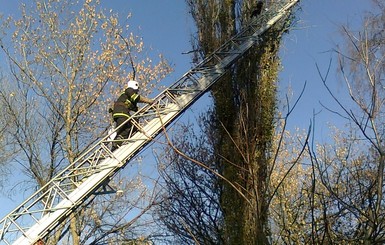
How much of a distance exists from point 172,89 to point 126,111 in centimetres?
92

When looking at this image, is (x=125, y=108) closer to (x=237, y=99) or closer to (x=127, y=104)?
(x=127, y=104)

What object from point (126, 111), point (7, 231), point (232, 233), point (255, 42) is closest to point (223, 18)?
point (255, 42)

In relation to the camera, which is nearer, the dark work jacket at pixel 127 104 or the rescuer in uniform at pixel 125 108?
the rescuer in uniform at pixel 125 108

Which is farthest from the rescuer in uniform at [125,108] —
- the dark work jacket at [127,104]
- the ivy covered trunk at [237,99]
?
the ivy covered trunk at [237,99]

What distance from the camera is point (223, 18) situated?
9.92 m

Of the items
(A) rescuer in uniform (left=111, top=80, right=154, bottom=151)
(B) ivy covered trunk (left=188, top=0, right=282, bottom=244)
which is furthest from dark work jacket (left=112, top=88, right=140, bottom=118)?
(B) ivy covered trunk (left=188, top=0, right=282, bottom=244)

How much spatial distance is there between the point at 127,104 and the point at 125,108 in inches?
3.4

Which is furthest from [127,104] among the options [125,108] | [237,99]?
[237,99]

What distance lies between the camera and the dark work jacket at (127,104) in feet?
22.8

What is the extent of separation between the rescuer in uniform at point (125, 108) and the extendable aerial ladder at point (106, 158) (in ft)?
0.41

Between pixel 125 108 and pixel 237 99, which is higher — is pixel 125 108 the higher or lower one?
the higher one

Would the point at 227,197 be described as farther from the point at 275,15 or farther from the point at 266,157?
the point at 275,15

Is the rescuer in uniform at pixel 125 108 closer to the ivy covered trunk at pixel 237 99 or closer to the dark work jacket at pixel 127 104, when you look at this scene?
the dark work jacket at pixel 127 104

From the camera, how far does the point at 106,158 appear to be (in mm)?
6422
